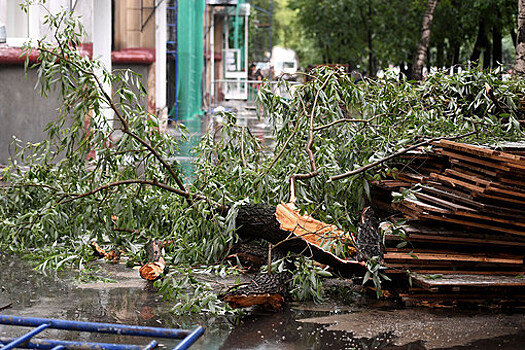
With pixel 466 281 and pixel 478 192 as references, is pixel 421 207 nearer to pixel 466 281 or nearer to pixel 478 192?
pixel 478 192

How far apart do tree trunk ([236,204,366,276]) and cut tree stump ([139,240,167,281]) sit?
30.9 inches

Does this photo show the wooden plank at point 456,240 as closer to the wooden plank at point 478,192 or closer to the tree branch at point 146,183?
the wooden plank at point 478,192

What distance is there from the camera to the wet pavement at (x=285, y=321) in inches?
224

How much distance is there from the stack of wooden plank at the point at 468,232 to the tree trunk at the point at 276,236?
16.0 inches

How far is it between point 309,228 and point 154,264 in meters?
1.47

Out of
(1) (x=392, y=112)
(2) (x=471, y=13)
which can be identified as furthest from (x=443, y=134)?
(2) (x=471, y=13)

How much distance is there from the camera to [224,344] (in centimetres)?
560

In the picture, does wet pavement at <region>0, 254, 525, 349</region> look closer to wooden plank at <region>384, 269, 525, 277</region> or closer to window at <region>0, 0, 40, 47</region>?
wooden plank at <region>384, 269, 525, 277</region>

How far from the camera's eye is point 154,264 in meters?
7.42

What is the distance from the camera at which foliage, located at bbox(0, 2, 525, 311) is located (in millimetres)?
7777

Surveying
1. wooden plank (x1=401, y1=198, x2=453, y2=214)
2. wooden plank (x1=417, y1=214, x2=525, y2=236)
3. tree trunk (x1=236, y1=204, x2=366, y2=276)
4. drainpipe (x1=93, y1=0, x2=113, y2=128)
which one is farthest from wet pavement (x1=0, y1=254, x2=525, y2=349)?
drainpipe (x1=93, y1=0, x2=113, y2=128)

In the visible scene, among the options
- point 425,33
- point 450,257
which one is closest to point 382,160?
point 450,257

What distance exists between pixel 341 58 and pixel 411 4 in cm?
718

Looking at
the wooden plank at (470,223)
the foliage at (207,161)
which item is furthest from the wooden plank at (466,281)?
the foliage at (207,161)
